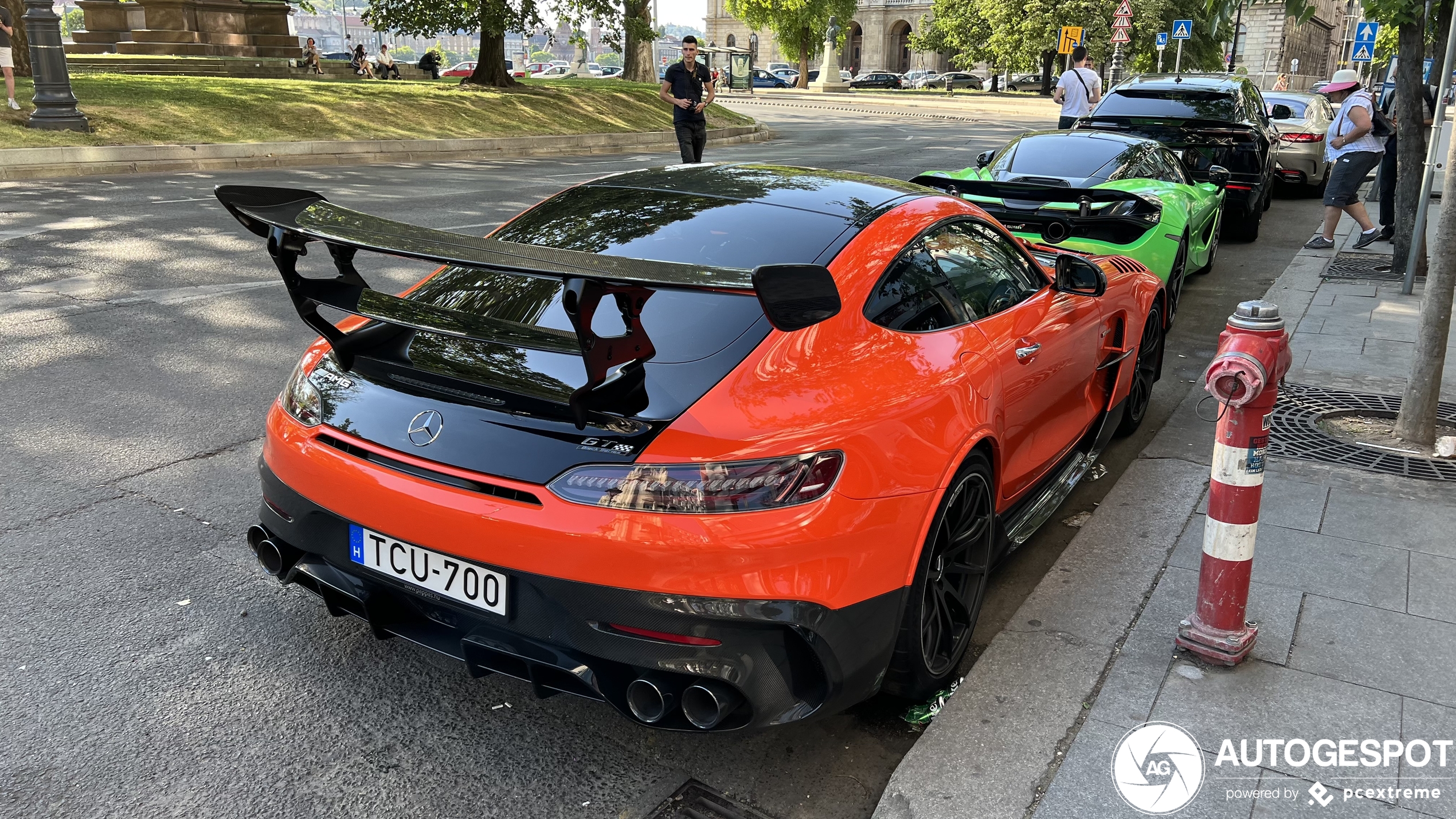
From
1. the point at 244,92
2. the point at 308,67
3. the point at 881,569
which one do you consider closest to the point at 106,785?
the point at 881,569

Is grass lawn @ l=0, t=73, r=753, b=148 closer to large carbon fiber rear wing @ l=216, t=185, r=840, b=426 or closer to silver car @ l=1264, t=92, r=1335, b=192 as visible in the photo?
silver car @ l=1264, t=92, r=1335, b=192

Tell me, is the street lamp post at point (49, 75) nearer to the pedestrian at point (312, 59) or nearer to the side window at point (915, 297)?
the side window at point (915, 297)

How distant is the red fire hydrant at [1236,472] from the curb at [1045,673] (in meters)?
0.32

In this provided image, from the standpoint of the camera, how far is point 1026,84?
66812mm

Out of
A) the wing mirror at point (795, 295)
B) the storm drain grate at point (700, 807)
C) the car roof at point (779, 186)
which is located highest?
the car roof at point (779, 186)

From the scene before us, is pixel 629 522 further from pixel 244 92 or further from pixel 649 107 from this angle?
pixel 649 107

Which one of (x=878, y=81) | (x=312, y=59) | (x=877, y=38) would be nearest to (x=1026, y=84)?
(x=878, y=81)

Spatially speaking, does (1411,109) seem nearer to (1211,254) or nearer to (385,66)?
(1211,254)

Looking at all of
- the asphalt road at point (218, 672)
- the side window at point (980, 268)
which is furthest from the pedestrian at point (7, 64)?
the side window at point (980, 268)

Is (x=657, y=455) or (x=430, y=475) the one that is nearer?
(x=657, y=455)

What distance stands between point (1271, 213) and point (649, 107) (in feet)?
51.4

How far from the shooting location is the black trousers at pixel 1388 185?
1147 cm

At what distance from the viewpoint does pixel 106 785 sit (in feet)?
8.92

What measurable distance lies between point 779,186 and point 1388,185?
413 inches
